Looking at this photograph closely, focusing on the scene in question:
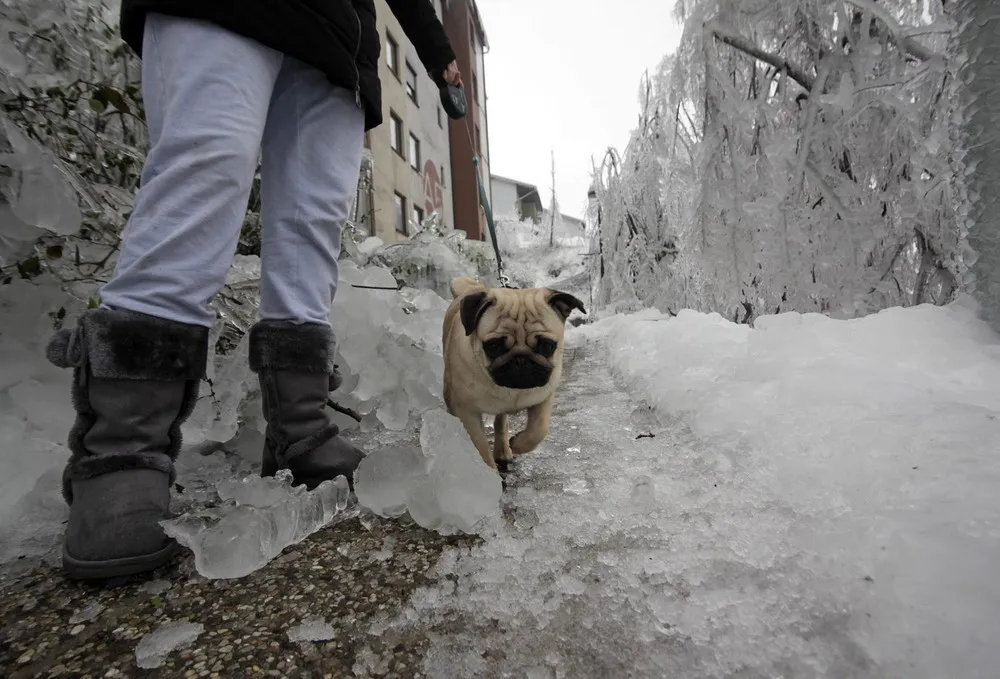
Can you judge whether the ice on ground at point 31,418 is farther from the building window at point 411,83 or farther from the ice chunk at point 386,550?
the building window at point 411,83

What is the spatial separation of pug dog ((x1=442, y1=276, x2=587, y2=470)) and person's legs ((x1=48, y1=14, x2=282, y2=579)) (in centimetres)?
87

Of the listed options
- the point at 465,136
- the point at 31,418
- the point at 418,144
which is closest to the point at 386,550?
the point at 31,418

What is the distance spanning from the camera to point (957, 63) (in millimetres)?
1524

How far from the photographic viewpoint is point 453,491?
1.32 metres

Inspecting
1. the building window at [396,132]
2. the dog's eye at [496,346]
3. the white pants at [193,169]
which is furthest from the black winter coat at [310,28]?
the building window at [396,132]

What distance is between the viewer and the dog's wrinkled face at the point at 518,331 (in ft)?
5.44

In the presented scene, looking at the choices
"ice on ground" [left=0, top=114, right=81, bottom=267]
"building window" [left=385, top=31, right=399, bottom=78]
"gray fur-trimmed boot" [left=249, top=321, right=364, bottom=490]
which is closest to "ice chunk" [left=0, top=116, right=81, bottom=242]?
"ice on ground" [left=0, top=114, right=81, bottom=267]

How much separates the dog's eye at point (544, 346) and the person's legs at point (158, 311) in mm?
1046

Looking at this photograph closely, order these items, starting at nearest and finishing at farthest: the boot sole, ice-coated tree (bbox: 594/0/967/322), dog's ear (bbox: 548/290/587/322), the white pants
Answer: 1. the boot sole
2. the white pants
3. dog's ear (bbox: 548/290/587/322)
4. ice-coated tree (bbox: 594/0/967/322)

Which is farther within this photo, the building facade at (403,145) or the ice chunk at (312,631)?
the building facade at (403,145)

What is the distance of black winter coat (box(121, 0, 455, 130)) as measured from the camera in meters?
1.22

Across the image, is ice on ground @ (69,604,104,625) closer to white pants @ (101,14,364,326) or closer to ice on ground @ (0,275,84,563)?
ice on ground @ (0,275,84,563)

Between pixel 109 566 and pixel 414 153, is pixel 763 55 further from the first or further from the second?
pixel 414 153

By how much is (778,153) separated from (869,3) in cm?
77
